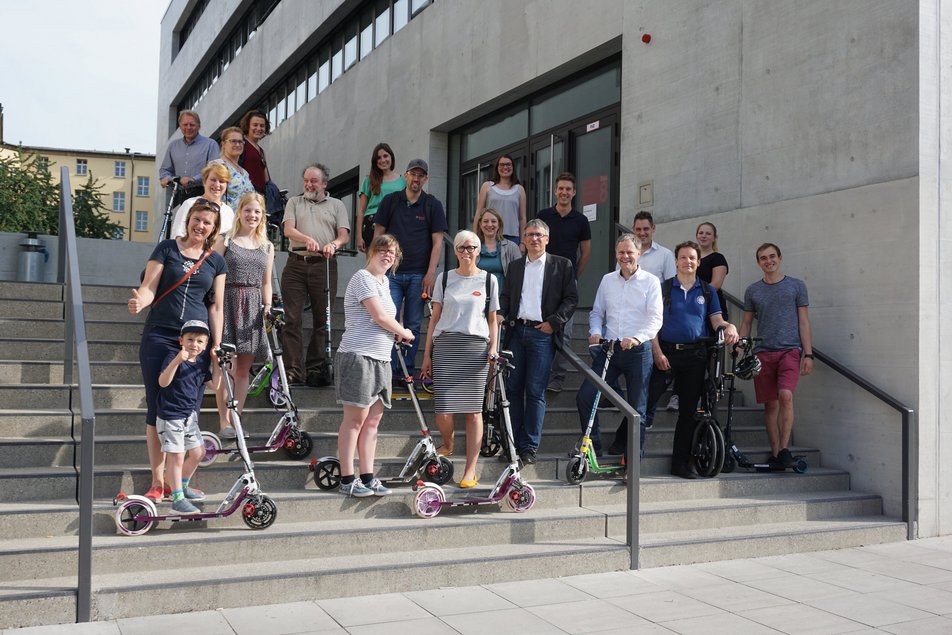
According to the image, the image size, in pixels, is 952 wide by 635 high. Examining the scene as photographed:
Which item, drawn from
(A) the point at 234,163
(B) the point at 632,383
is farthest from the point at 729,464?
(A) the point at 234,163

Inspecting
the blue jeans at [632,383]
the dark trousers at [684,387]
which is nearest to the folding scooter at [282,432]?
the blue jeans at [632,383]

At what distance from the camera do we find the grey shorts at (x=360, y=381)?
535cm

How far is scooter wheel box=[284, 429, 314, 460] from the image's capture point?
583 cm

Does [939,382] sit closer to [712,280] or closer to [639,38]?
[712,280]

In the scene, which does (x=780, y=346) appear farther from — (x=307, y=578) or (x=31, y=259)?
(x=31, y=259)

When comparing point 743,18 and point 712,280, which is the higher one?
point 743,18

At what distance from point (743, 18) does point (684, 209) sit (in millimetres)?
1879

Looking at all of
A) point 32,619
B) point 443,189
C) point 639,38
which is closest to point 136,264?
point 443,189

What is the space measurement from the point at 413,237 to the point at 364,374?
2152mm

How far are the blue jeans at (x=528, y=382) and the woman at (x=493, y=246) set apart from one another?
66cm

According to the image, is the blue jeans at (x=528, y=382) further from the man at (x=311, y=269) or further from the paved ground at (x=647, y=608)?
the man at (x=311, y=269)

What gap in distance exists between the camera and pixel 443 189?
1457cm

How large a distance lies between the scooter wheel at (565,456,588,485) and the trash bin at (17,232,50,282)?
7.51m

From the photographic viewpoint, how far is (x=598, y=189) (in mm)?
10984
